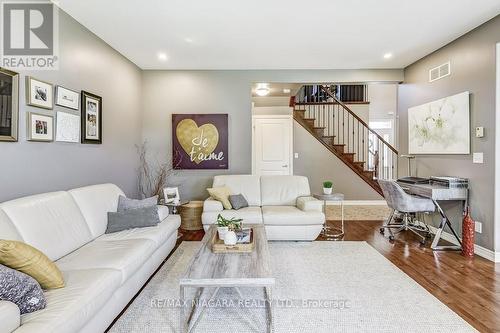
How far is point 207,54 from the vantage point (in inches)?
170

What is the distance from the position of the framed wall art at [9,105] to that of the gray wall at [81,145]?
0.23 ft

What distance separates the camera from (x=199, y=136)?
201 inches

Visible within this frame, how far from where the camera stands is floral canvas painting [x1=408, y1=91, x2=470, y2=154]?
3706mm

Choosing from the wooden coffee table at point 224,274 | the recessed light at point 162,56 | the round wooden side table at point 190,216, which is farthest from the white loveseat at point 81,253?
the recessed light at point 162,56

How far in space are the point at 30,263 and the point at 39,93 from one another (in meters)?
1.81

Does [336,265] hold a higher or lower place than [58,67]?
lower

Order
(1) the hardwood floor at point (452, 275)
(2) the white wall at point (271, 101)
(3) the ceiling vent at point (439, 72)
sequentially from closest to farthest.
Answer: (1) the hardwood floor at point (452, 275) < (3) the ceiling vent at point (439, 72) < (2) the white wall at point (271, 101)

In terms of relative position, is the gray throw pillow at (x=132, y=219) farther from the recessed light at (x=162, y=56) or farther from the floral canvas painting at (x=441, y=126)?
the floral canvas painting at (x=441, y=126)

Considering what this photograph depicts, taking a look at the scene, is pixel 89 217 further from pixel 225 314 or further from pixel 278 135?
pixel 278 135

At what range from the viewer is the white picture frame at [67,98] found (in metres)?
2.96

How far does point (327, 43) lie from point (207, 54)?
1.74m

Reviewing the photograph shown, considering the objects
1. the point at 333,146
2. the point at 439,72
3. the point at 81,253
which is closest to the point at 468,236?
the point at 439,72

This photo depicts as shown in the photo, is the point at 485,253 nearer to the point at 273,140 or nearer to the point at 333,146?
the point at 333,146

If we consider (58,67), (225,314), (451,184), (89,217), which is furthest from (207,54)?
(451,184)
